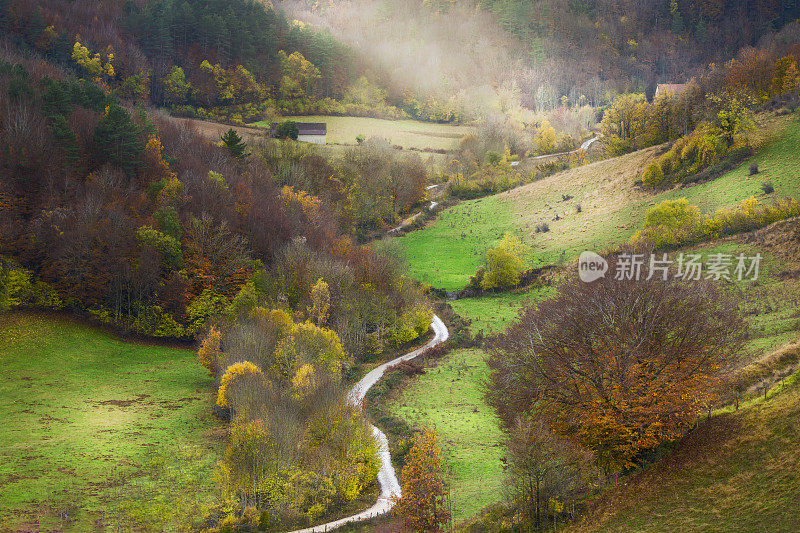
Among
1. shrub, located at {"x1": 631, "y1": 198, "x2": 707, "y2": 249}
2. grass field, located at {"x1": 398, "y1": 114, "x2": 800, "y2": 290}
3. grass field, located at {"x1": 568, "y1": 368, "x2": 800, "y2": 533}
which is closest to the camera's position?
grass field, located at {"x1": 568, "y1": 368, "x2": 800, "y2": 533}

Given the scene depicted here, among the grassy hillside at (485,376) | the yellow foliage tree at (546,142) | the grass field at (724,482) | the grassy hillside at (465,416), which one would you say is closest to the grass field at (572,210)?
the grassy hillside at (485,376)

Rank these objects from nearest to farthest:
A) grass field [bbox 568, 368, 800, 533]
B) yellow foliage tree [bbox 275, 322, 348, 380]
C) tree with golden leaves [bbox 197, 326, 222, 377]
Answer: grass field [bbox 568, 368, 800, 533] < yellow foliage tree [bbox 275, 322, 348, 380] < tree with golden leaves [bbox 197, 326, 222, 377]

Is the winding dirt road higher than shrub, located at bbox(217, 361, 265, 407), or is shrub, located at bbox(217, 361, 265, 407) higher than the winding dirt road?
shrub, located at bbox(217, 361, 265, 407)

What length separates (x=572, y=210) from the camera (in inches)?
3642

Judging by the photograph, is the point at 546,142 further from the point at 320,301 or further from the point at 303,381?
the point at 303,381

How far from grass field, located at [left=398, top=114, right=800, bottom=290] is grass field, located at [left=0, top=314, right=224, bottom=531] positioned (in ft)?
133

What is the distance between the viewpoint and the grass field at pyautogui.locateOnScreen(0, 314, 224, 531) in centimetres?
3319

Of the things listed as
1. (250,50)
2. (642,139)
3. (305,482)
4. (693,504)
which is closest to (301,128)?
(250,50)

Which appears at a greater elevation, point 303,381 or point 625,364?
point 625,364

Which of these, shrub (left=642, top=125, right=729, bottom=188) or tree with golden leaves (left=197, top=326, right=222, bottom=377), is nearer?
tree with golden leaves (left=197, top=326, right=222, bottom=377)

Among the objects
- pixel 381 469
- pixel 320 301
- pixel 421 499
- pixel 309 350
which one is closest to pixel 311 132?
pixel 320 301

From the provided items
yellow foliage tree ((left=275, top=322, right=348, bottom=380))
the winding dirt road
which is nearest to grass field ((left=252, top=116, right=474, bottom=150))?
Result: the winding dirt road

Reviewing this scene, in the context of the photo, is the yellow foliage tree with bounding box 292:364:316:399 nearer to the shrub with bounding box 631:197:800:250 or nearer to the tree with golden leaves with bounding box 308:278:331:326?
the tree with golden leaves with bounding box 308:278:331:326

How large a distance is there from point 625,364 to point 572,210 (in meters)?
63.7
